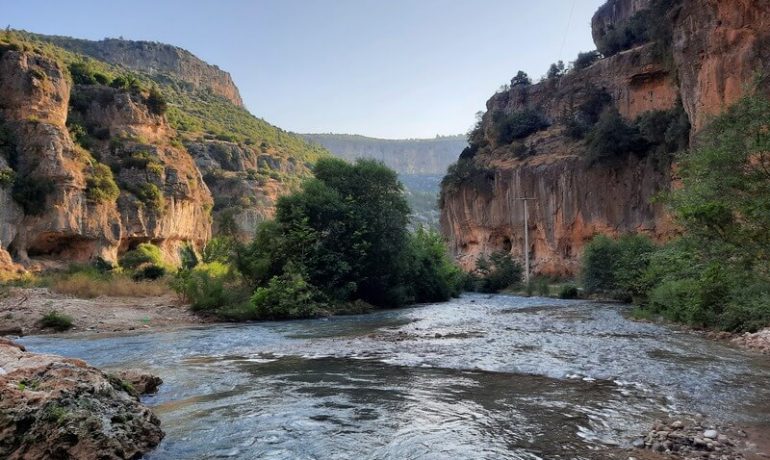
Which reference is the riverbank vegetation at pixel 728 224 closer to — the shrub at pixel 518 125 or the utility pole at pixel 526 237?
the utility pole at pixel 526 237

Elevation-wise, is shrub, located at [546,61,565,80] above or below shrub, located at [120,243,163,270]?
above

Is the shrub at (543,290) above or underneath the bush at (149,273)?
underneath

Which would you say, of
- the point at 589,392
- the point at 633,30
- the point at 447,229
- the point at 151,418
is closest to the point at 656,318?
the point at 589,392

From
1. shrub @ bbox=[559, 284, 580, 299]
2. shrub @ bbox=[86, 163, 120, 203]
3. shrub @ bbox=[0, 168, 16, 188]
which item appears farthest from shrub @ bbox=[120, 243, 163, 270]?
shrub @ bbox=[559, 284, 580, 299]

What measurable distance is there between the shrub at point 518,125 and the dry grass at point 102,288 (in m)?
43.1

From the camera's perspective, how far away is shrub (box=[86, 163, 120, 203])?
129 ft

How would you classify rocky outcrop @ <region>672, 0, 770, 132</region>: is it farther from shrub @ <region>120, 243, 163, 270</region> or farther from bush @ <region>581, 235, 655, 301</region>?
shrub @ <region>120, 243, 163, 270</region>

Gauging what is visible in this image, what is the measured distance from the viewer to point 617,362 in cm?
953

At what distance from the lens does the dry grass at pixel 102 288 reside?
980 inches

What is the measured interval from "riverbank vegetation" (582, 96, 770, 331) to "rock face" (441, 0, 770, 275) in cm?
1414

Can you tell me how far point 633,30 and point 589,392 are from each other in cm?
5254

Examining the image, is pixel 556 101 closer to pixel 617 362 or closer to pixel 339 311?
pixel 339 311

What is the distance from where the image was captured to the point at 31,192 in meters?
35.4

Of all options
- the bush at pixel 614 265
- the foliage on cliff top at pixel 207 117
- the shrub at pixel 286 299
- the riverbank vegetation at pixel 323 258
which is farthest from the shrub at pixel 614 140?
the shrub at pixel 286 299
